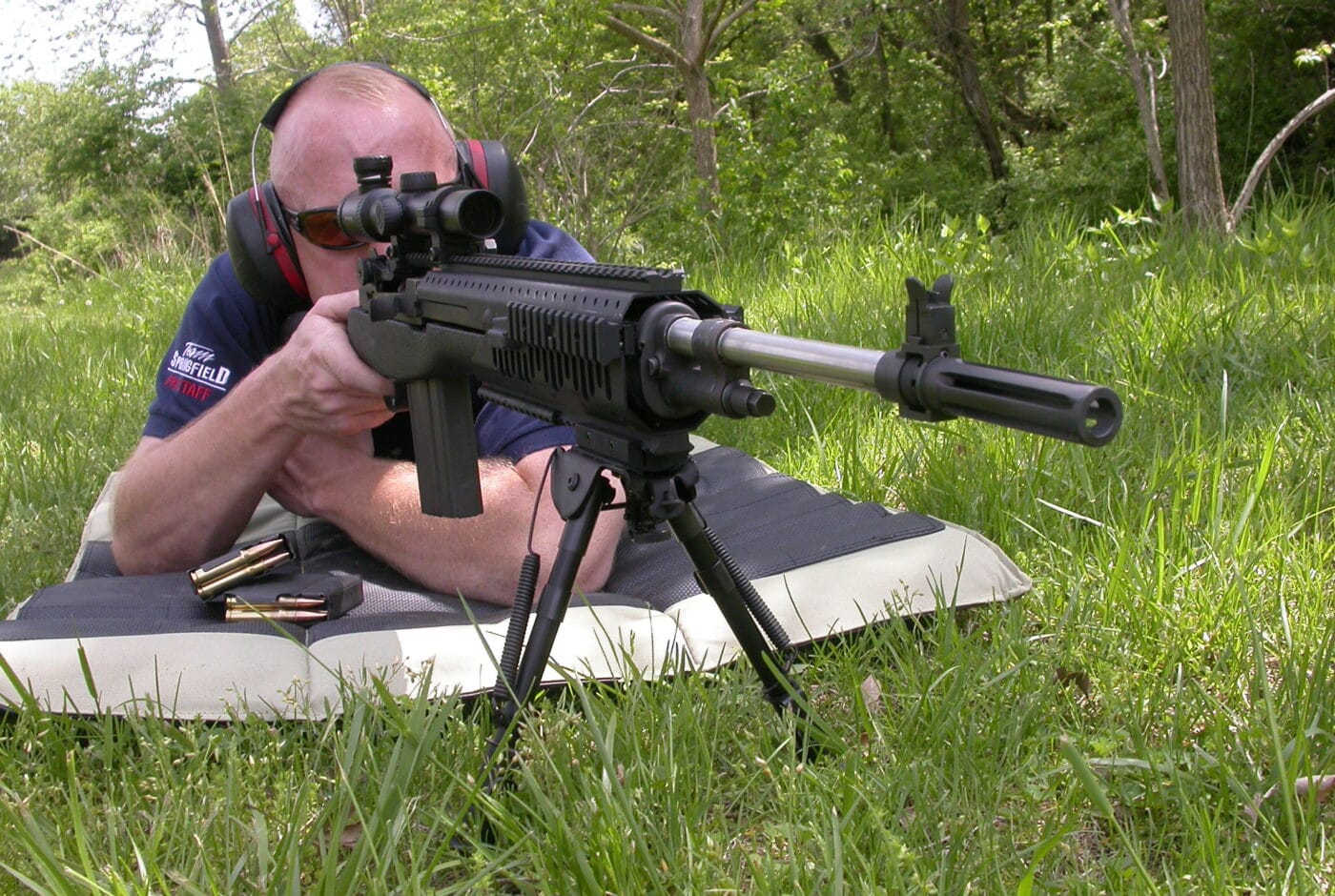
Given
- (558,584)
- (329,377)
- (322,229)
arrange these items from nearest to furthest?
(558,584) < (329,377) < (322,229)

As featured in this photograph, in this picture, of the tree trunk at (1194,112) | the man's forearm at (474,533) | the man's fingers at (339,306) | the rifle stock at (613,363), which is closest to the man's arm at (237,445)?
the man's fingers at (339,306)

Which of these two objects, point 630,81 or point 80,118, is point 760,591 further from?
point 80,118

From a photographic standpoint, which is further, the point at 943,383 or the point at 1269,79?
the point at 1269,79

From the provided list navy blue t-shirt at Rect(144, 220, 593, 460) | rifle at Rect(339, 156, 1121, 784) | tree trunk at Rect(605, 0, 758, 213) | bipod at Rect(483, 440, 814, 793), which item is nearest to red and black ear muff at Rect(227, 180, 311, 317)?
navy blue t-shirt at Rect(144, 220, 593, 460)

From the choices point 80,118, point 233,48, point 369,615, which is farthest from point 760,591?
point 233,48

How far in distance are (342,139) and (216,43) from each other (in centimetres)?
2335

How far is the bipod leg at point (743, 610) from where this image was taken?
1.90m

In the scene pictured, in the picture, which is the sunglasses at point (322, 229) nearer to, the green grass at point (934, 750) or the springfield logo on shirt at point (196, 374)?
the springfield logo on shirt at point (196, 374)

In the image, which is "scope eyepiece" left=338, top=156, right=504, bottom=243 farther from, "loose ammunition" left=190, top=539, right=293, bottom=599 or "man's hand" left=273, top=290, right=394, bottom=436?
"loose ammunition" left=190, top=539, right=293, bottom=599

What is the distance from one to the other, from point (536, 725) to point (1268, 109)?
1269cm

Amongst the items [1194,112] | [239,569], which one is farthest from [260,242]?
[1194,112]

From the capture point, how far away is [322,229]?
2.64 metres

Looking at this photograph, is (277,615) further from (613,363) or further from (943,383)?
(943,383)

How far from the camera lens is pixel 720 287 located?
574 cm
